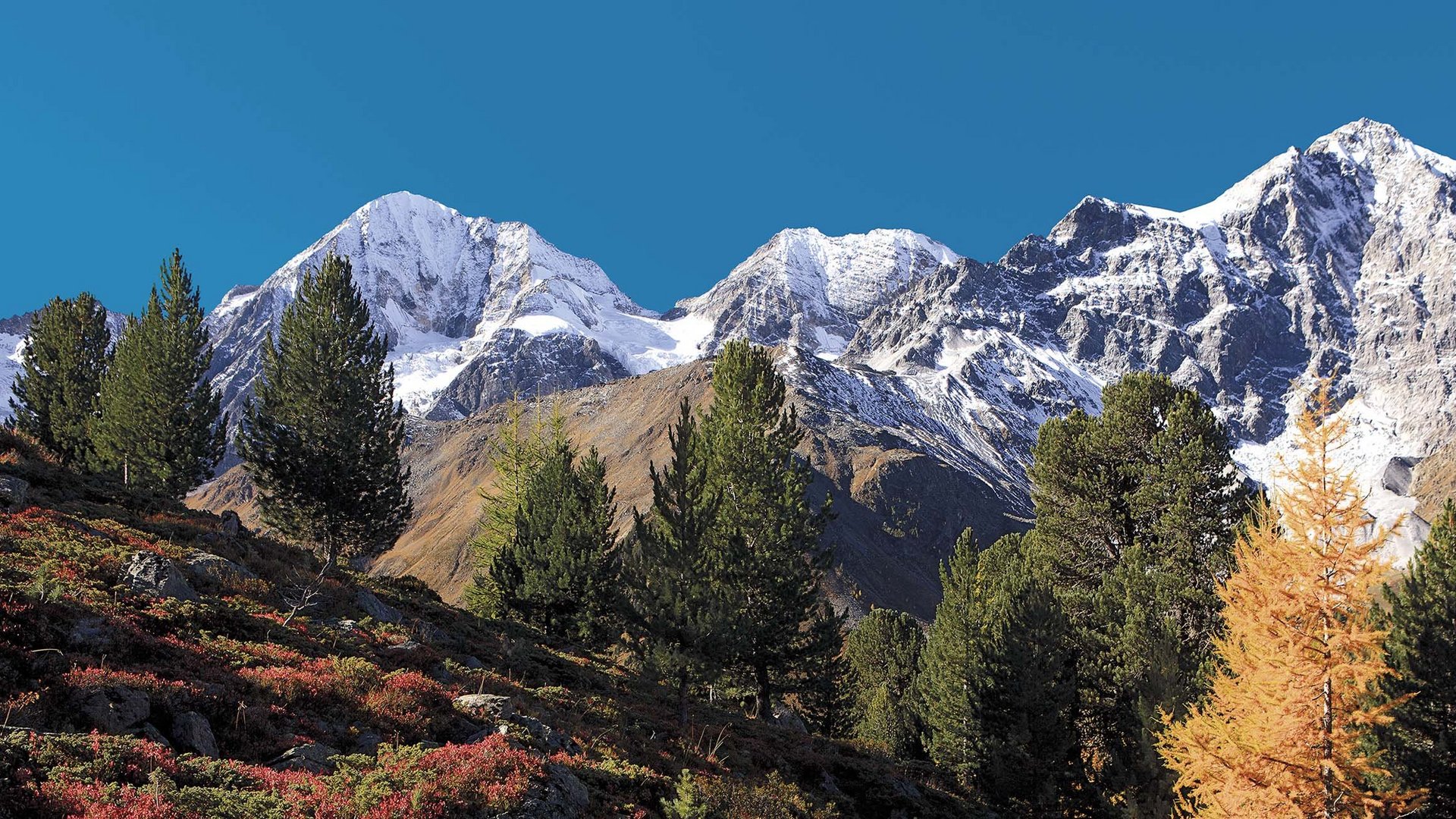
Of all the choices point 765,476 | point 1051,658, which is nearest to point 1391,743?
point 1051,658

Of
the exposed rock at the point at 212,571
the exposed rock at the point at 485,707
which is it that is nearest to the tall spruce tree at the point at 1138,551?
the exposed rock at the point at 485,707

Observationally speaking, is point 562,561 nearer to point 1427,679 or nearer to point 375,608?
point 375,608

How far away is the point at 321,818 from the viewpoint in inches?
408

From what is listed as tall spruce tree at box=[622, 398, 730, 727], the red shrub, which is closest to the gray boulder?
the red shrub

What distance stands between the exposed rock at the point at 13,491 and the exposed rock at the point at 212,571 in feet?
14.4

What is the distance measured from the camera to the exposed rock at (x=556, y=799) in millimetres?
12234

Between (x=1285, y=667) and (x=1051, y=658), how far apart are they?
43.4 feet

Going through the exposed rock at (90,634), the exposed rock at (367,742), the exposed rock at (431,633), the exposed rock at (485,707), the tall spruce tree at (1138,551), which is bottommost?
the exposed rock at (367,742)

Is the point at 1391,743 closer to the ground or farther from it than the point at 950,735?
farther from it

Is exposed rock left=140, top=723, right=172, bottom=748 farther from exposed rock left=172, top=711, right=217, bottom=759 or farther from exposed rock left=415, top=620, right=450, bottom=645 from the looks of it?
exposed rock left=415, top=620, right=450, bottom=645

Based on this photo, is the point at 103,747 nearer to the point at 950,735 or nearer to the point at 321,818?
the point at 321,818

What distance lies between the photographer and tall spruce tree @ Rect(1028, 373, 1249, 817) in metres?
25.8

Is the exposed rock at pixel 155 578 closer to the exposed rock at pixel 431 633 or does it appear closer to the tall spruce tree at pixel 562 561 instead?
the exposed rock at pixel 431 633

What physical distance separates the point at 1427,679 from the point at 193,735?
28.7 metres
